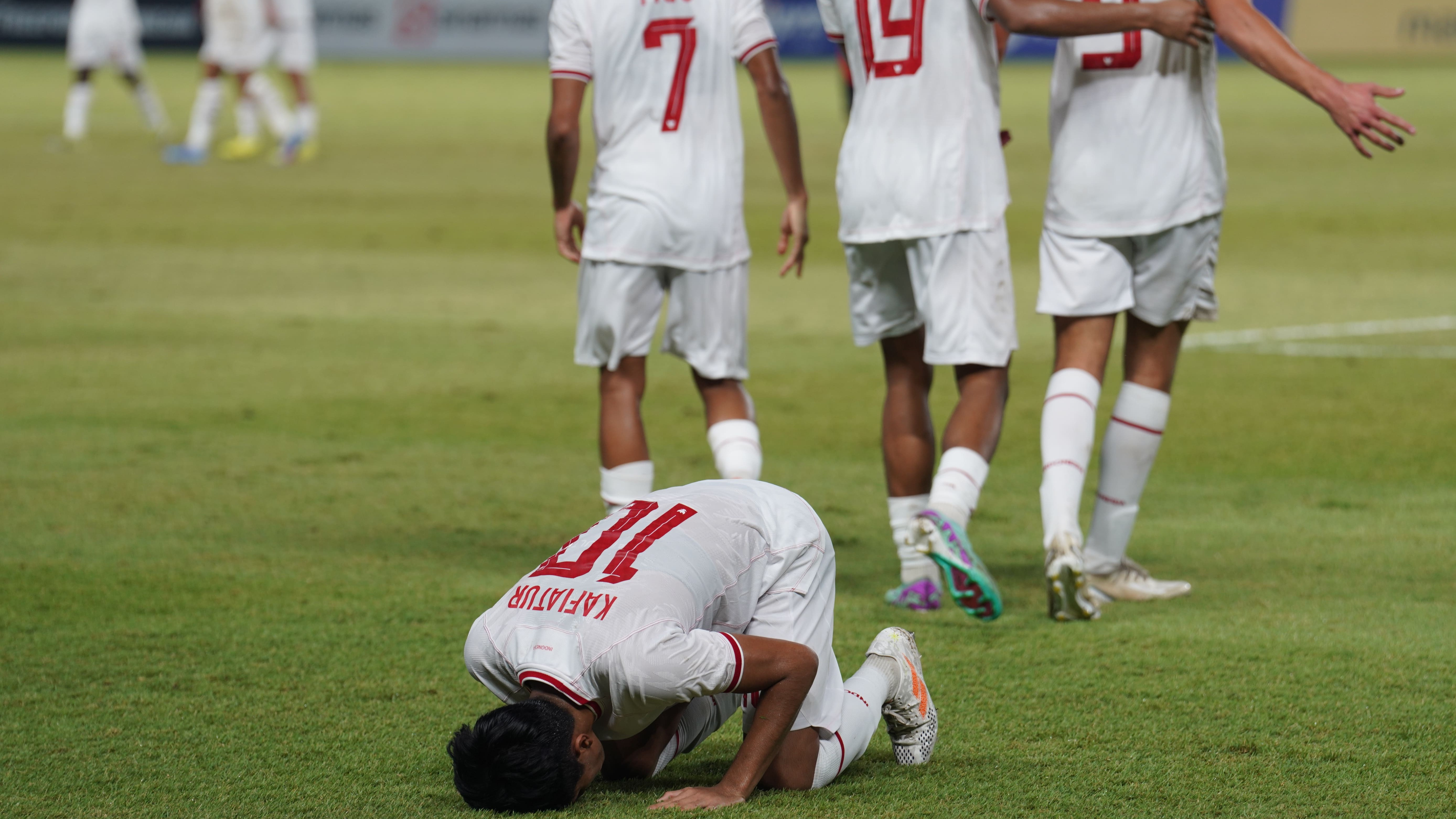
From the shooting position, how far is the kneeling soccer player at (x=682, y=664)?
3.22 meters

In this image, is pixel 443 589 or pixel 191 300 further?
pixel 191 300

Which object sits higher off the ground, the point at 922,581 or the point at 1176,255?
the point at 1176,255

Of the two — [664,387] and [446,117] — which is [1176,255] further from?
[446,117]

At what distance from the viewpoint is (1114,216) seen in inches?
193

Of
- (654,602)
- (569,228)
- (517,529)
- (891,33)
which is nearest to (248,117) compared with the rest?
(517,529)

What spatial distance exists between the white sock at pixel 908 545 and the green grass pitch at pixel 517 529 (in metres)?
0.13

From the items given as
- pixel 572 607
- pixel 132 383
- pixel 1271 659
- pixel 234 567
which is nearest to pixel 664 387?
pixel 132 383

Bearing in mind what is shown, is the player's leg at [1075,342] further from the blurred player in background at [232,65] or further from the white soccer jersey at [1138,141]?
the blurred player in background at [232,65]

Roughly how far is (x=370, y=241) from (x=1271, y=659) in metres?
10.9

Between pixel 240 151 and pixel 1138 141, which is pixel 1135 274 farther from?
pixel 240 151

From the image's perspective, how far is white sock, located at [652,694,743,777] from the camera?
360cm

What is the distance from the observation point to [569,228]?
18.1 ft

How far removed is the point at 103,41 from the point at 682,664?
19.0 m

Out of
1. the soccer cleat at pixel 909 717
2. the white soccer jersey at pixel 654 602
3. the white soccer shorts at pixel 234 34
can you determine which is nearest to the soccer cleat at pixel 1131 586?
the soccer cleat at pixel 909 717
